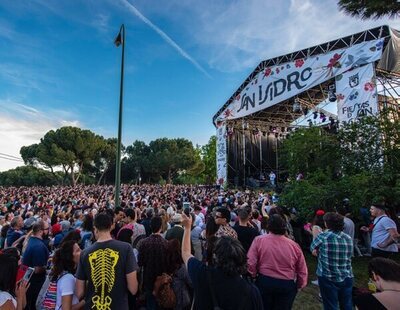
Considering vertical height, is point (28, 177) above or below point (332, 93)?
below

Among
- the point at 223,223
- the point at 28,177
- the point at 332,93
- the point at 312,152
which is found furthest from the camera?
the point at 28,177

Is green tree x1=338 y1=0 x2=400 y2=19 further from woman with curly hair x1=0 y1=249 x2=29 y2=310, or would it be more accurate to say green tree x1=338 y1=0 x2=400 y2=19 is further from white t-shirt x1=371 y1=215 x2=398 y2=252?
woman with curly hair x1=0 y1=249 x2=29 y2=310

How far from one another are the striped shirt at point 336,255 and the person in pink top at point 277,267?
1.94 ft

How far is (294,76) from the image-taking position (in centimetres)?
1548

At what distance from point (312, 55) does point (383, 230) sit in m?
12.8

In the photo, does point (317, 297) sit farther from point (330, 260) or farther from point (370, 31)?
point (370, 31)

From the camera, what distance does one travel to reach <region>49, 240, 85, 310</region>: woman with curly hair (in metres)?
2.18

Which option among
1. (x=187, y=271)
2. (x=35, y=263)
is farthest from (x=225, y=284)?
(x=35, y=263)

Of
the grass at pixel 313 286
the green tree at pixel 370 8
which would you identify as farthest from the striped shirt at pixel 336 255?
the green tree at pixel 370 8

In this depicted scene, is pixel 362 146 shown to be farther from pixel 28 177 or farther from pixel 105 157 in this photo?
pixel 28 177

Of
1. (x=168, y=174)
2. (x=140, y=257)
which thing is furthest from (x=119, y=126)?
(x=168, y=174)

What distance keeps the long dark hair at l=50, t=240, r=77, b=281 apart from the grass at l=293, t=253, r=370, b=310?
3493 millimetres

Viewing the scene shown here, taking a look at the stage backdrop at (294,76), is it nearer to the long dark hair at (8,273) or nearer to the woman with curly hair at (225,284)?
the woman with curly hair at (225,284)

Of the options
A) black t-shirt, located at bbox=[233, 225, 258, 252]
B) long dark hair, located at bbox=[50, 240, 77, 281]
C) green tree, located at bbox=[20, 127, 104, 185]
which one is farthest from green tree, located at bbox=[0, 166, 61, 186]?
long dark hair, located at bbox=[50, 240, 77, 281]
